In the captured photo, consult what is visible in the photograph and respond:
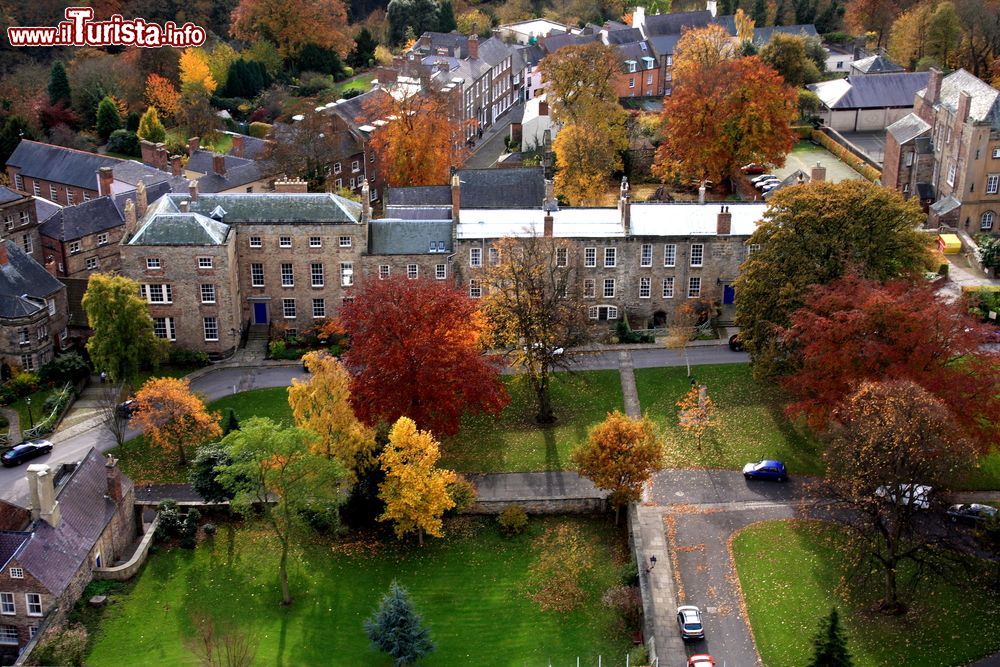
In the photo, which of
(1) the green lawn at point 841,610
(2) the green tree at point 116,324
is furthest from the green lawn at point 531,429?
(2) the green tree at point 116,324

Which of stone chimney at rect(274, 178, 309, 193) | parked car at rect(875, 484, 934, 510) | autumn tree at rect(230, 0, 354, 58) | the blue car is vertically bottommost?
the blue car

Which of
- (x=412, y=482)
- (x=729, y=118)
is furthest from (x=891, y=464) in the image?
(x=729, y=118)

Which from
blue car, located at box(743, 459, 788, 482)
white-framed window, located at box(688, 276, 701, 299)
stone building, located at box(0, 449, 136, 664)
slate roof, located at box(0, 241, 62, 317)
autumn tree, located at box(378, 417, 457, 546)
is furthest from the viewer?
white-framed window, located at box(688, 276, 701, 299)

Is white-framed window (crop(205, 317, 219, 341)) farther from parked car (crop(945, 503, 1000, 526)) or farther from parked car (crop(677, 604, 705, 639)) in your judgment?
parked car (crop(945, 503, 1000, 526))

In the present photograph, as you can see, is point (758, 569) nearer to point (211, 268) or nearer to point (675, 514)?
point (675, 514)

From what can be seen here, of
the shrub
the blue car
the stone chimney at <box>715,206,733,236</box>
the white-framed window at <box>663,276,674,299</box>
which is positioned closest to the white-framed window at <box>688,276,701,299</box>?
the white-framed window at <box>663,276,674,299</box>

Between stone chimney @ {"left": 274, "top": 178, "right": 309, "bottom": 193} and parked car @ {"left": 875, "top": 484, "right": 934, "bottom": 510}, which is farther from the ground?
stone chimney @ {"left": 274, "top": 178, "right": 309, "bottom": 193}

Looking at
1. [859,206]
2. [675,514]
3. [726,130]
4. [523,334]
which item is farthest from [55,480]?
[726,130]
